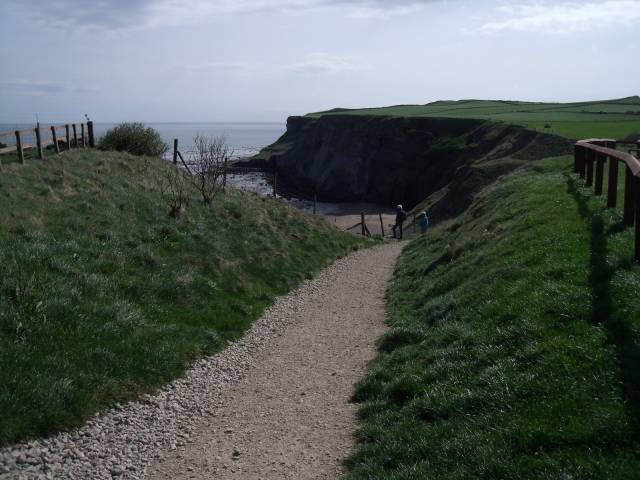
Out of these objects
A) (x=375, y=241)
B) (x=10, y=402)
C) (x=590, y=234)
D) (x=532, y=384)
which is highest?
(x=590, y=234)

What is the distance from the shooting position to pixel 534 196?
18.4 meters

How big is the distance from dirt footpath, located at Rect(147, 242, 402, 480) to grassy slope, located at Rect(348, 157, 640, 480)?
0.59 metres

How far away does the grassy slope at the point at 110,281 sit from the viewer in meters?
8.88

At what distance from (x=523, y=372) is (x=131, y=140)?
32509 millimetres

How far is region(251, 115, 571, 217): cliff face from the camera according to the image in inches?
1929

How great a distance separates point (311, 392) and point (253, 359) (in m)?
2.46

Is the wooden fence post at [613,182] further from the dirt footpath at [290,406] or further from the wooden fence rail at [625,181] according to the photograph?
the dirt footpath at [290,406]

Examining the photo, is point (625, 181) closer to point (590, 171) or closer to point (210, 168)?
point (590, 171)

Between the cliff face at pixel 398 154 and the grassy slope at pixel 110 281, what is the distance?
24.0 meters

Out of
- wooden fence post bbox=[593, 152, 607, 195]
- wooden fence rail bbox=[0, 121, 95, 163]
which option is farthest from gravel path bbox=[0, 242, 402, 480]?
wooden fence rail bbox=[0, 121, 95, 163]

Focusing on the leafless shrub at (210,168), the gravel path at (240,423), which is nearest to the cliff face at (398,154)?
the leafless shrub at (210,168)

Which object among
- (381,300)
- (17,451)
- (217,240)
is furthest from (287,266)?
(17,451)

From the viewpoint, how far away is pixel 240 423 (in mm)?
9195

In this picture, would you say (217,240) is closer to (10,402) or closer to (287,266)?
(287,266)
